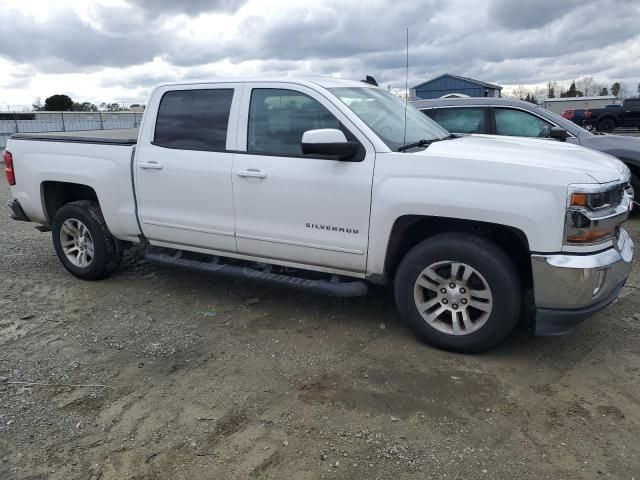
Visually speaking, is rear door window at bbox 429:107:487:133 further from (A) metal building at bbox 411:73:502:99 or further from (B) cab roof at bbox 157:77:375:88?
(A) metal building at bbox 411:73:502:99

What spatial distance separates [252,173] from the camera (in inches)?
170

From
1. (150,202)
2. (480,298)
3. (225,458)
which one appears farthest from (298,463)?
(150,202)

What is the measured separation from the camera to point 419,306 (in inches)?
155

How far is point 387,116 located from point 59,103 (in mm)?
39677

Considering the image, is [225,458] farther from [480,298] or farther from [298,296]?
[298,296]

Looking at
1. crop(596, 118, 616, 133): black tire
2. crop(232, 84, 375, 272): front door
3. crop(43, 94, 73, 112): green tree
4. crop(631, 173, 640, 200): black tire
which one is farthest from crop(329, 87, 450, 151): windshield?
crop(43, 94, 73, 112): green tree

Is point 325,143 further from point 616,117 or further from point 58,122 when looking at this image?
point 616,117

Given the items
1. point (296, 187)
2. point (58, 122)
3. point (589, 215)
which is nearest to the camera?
point (589, 215)

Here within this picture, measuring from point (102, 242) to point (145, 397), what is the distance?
243 cm

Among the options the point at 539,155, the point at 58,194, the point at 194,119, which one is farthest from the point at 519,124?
the point at 58,194

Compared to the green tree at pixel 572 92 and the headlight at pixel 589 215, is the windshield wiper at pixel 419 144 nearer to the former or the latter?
the headlight at pixel 589 215

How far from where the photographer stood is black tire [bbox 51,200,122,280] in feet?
17.8

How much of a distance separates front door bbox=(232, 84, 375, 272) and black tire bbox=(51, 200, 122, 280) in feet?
5.62

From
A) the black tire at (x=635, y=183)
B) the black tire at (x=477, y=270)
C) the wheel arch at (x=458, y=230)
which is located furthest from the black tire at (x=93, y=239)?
the black tire at (x=635, y=183)
